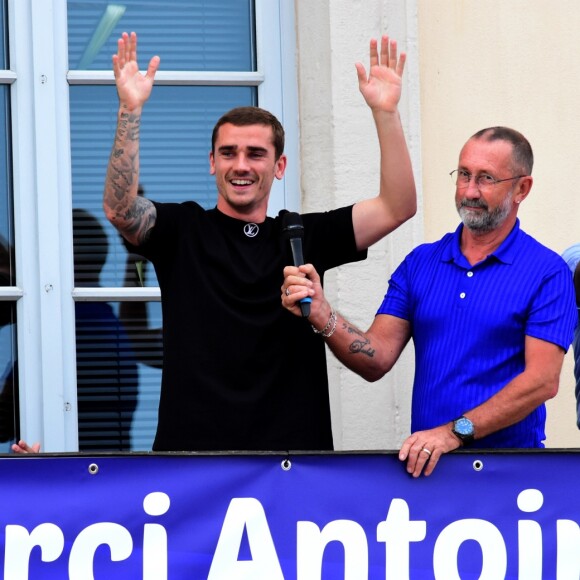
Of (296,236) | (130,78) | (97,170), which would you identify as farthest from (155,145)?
(296,236)

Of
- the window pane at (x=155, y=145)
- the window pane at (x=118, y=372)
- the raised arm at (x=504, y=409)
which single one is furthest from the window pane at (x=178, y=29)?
the raised arm at (x=504, y=409)

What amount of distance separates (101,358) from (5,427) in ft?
1.36

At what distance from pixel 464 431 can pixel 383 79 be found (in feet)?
3.61

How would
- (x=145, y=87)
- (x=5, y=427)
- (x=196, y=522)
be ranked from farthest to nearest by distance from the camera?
(x=5, y=427)
(x=145, y=87)
(x=196, y=522)

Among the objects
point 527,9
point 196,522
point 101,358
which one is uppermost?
point 527,9

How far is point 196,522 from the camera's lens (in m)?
4.19

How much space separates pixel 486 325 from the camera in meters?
4.43

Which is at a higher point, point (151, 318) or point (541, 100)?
point (541, 100)

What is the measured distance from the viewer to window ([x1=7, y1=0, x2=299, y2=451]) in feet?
18.3

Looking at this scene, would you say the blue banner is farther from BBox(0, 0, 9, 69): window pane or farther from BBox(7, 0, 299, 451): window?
BBox(0, 0, 9, 69): window pane

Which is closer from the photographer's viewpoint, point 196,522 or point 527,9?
point 196,522

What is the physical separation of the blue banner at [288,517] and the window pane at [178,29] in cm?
213

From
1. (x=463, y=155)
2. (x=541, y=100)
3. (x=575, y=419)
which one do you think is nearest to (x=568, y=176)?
(x=541, y=100)

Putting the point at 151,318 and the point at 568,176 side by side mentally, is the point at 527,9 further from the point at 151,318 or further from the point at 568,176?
the point at 151,318
